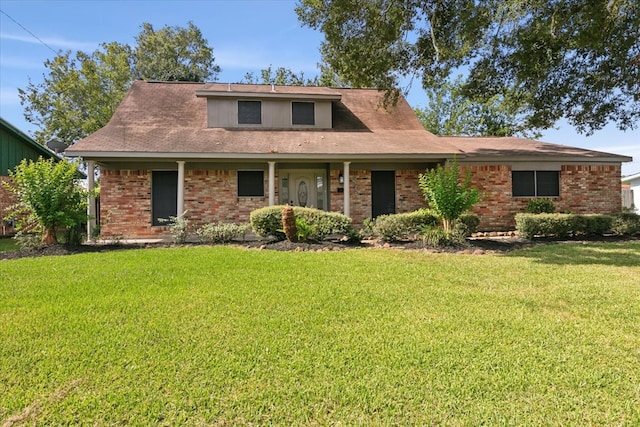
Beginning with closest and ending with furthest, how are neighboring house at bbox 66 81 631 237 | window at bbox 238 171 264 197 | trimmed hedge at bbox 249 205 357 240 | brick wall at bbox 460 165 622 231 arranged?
trimmed hedge at bbox 249 205 357 240, neighboring house at bbox 66 81 631 237, window at bbox 238 171 264 197, brick wall at bbox 460 165 622 231

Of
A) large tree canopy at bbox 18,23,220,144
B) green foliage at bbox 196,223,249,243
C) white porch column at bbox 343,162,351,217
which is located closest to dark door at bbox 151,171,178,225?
green foliage at bbox 196,223,249,243

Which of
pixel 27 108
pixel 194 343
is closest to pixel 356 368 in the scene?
pixel 194 343

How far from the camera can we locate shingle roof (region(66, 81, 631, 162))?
433 inches

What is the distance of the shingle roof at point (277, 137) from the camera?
36.1 ft

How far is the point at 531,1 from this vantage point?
29.9 ft

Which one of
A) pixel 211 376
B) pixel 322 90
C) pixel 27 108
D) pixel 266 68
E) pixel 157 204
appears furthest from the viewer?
pixel 266 68

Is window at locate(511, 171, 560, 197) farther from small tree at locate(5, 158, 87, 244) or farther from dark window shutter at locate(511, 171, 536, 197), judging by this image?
small tree at locate(5, 158, 87, 244)

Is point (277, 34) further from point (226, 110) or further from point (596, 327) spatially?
point (596, 327)

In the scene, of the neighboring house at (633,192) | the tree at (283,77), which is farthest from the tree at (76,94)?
the neighboring house at (633,192)

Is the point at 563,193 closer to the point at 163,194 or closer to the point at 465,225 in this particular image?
the point at 465,225

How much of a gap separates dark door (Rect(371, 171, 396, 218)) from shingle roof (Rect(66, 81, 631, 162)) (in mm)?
1162

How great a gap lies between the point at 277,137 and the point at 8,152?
11.6m

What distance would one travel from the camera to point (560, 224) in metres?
10.4

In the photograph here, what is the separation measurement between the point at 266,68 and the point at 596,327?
27.5 meters
